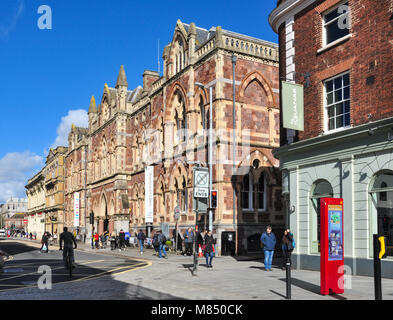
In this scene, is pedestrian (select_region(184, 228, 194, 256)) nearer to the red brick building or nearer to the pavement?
the pavement

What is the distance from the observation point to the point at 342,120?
1723 centimetres

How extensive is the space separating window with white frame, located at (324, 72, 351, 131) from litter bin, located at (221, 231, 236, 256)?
1209 centimetres

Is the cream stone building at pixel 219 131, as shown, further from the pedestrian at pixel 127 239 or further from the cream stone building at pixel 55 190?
the cream stone building at pixel 55 190

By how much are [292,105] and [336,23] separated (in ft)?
11.2

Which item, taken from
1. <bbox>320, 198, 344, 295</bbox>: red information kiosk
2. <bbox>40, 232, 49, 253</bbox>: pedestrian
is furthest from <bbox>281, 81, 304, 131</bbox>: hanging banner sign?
<bbox>40, 232, 49, 253</bbox>: pedestrian

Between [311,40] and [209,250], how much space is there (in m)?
9.51

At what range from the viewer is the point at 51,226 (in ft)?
282

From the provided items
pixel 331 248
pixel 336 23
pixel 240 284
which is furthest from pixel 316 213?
pixel 336 23

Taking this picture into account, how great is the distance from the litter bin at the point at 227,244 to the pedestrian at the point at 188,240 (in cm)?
192

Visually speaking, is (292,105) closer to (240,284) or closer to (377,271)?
(240,284)

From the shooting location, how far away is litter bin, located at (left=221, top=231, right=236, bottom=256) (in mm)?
27969

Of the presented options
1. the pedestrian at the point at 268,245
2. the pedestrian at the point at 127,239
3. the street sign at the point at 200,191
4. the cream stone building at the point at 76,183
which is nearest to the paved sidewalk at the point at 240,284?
the pedestrian at the point at 268,245

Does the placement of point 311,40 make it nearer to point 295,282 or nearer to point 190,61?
point 295,282

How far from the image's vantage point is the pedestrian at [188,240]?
27.2 m
